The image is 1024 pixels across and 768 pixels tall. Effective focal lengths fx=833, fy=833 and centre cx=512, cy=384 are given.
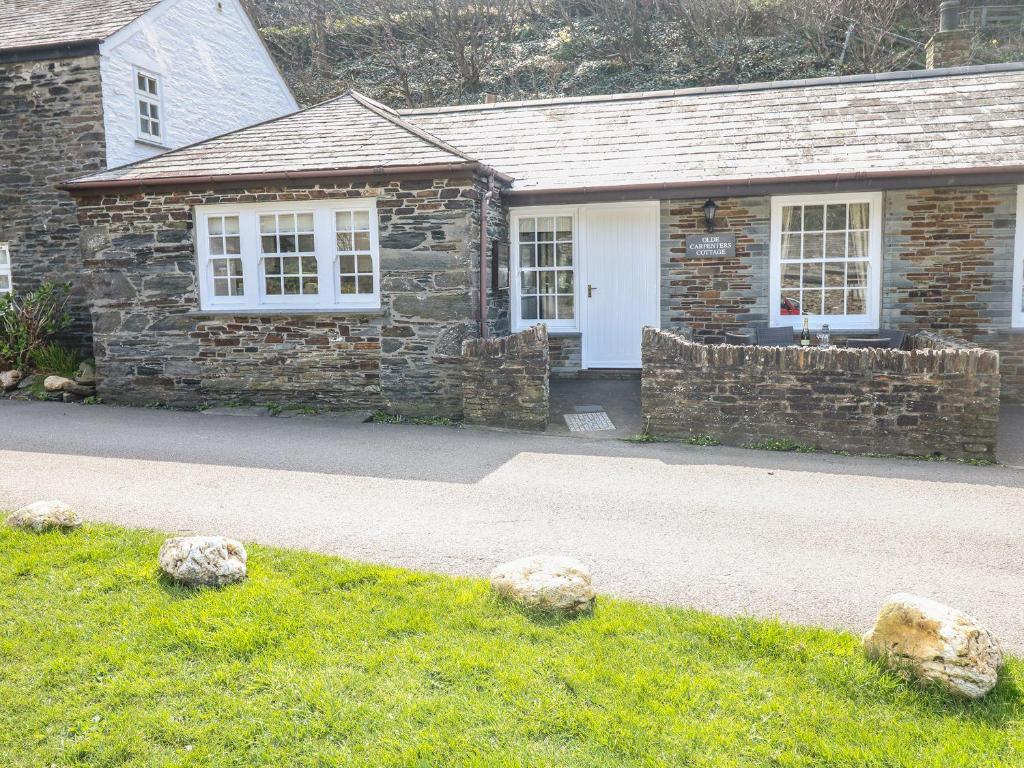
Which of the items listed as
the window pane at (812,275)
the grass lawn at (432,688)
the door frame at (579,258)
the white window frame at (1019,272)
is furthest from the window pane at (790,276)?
the grass lawn at (432,688)

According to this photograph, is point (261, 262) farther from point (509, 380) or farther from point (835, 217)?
point (835, 217)

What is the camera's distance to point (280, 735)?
3.50m

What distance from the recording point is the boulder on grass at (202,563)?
4820 mm

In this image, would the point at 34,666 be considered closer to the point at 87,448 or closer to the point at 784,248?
the point at 87,448

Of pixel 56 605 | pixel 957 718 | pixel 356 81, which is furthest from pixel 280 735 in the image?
pixel 356 81

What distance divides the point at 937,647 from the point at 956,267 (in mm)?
9593

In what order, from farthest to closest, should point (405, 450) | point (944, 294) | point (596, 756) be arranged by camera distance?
point (944, 294) → point (405, 450) → point (596, 756)

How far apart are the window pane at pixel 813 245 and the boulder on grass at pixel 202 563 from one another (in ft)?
32.6

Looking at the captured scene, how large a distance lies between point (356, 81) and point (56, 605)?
89.9ft

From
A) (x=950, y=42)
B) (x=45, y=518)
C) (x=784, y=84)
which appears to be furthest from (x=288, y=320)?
(x=950, y=42)

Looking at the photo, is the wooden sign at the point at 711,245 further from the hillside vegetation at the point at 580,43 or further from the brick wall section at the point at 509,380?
the hillside vegetation at the point at 580,43

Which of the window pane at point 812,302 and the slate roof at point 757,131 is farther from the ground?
the slate roof at point 757,131

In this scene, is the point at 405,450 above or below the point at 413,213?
below

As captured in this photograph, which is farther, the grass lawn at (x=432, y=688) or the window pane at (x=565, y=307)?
the window pane at (x=565, y=307)
